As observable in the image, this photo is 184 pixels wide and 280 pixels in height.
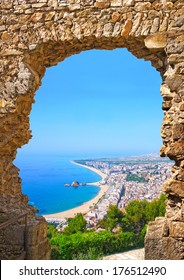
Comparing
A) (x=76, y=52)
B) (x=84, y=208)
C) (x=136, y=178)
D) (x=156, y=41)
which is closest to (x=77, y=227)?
(x=76, y=52)

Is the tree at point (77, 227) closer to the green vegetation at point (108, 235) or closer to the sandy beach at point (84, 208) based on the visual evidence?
the green vegetation at point (108, 235)

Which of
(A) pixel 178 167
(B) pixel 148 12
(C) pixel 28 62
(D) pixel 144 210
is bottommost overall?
(D) pixel 144 210

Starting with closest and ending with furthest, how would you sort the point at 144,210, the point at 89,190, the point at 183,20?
the point at 183,20, the point at 144,210, the point at 89,190

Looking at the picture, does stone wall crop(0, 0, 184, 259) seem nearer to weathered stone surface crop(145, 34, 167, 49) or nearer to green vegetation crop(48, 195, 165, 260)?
weathered stone surface crop(145, 34, 167, 49)

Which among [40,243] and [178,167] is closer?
[178,167]

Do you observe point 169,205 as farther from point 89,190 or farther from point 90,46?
point 89,190

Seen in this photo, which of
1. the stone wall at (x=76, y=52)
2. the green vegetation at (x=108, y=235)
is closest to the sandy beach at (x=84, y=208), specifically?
the green vegetation at (x=108, y=235)

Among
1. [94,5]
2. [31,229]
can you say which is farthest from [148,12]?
[31,229]

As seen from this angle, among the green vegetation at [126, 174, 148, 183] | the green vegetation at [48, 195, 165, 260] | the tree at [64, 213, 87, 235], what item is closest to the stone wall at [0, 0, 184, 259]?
the green vegetation at [48, 195, 165, 260]
